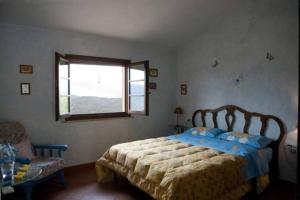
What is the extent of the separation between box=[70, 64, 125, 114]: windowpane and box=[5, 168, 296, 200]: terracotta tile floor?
54.0 inches

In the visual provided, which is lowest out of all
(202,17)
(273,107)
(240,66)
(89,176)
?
(89,176)

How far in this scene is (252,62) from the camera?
362 cm

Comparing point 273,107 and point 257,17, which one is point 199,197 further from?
point 257,17

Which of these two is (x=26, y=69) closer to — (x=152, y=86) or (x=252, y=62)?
(x=152, y=86)

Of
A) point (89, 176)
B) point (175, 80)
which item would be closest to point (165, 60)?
point (175, 80)

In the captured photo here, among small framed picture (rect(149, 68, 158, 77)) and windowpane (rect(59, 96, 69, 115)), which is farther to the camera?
small framed picture (rect(149, 68, 158, 77))

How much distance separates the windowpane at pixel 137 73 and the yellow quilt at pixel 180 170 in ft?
4.49

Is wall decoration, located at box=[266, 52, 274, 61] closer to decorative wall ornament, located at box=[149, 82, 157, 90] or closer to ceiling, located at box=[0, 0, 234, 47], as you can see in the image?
ceiling, located at box=[0, 0, 234, 47]

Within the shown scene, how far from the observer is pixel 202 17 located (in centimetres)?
388

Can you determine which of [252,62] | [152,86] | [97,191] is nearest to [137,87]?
[152,86]

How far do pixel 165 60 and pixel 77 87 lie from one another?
193cm

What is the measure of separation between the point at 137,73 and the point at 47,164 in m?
2.14

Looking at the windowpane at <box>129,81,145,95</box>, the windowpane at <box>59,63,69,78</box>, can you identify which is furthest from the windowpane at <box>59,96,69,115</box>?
the windowpane at <box>129,81,145,95</box>

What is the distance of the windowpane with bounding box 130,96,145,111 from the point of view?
4012mm
